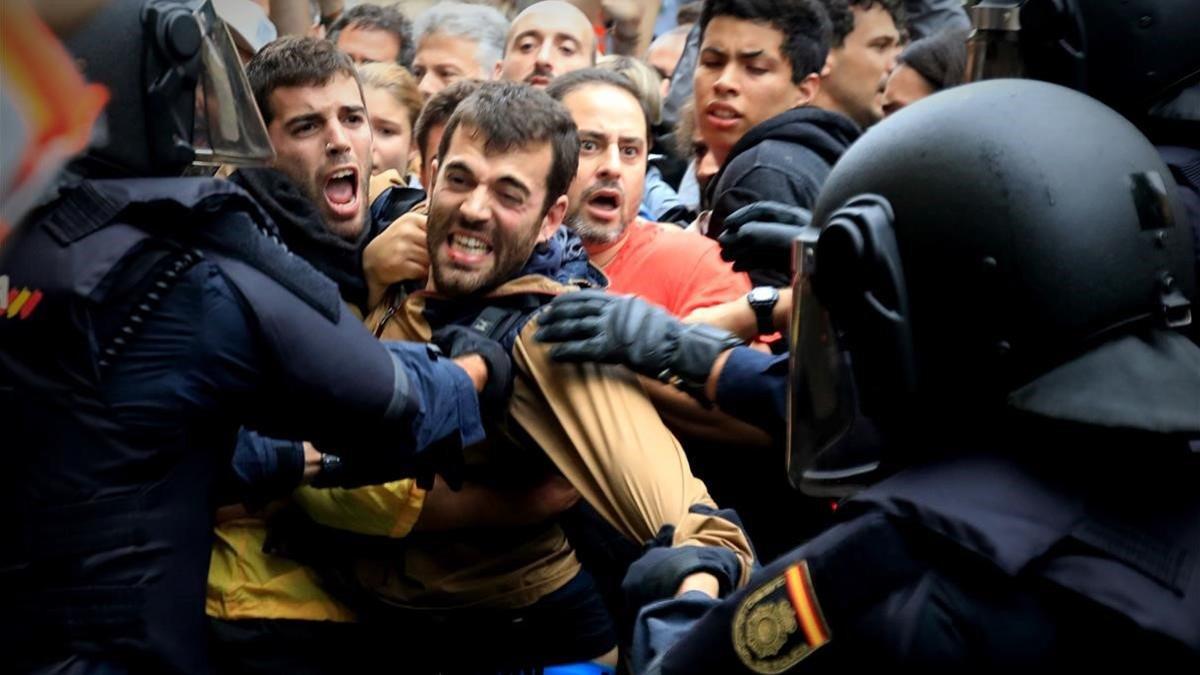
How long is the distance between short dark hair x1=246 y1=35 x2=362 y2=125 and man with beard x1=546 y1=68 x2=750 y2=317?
729mm

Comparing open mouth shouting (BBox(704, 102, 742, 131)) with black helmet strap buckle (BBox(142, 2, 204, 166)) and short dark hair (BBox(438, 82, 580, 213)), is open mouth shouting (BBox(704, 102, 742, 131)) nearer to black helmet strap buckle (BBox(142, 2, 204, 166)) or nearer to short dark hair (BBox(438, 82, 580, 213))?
short dark hair (BBox(438, 82, 580, 213))

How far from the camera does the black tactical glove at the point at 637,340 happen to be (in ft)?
10.8

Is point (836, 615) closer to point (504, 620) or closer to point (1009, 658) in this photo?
point (1009, 658)

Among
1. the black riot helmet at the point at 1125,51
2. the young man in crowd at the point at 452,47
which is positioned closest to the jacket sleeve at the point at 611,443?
the black riot helmet at the point at 1125,51

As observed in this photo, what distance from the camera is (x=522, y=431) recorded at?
134 inches

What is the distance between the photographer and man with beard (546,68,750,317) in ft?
13.5

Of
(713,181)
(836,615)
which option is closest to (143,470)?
(836,615)

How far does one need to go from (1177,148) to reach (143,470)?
2.00 m

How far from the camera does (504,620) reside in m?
3.56

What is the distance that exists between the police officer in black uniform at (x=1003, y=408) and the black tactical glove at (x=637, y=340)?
1039 mm

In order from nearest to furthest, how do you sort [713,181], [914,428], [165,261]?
[914,428], [165,261], [713,181]

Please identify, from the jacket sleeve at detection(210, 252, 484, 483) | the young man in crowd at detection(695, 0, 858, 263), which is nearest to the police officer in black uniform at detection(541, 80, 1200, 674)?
the jacket sleeve at detection(210, 252, 484, 483)

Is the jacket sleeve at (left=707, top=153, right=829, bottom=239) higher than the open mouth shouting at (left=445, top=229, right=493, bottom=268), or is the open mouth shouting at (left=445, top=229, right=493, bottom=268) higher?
the open mouth shouting at (left=445, top=229, right=493, bottom=268)

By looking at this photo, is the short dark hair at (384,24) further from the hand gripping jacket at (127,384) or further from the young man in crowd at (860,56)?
the hand gripping jacket at (127,384)
